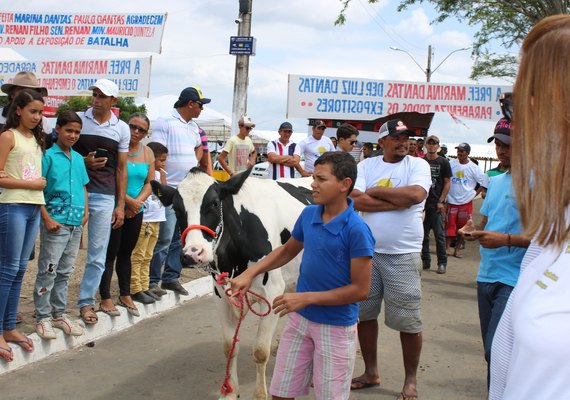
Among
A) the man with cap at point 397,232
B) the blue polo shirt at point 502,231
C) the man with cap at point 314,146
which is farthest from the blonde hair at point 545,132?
Result: the man with cap at point 314,146

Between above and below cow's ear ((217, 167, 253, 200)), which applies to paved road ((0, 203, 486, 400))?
below

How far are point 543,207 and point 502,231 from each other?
2.66m

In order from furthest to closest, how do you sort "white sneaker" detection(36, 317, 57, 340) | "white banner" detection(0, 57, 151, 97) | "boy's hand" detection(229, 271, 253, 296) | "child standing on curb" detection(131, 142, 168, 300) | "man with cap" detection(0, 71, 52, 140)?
"white banner" detection(0, 57, 151, 97), "child standing on curb" detection(131, 142, 168, 300), "man with cap" detection(0, 71, 52, 140), "white sneaker" detection(36, 317, 57, 340), "boy's hand" detection(229, 271, 253, 296)

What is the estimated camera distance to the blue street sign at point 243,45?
12.8 m

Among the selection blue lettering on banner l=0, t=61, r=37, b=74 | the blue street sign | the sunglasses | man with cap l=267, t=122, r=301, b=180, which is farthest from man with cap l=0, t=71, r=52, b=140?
blue lettering on banner l=0, t=61, r=37, b=74

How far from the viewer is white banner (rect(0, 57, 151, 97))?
11.7 meters

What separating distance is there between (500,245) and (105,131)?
3666 mm

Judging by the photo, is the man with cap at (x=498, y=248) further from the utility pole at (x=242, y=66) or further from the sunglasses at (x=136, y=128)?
the utility pole at (x=242, y=66)

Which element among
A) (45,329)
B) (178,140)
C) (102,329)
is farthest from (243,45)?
(45,329)

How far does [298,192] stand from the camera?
5754 mm

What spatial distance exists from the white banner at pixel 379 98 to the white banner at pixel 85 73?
11.7ft

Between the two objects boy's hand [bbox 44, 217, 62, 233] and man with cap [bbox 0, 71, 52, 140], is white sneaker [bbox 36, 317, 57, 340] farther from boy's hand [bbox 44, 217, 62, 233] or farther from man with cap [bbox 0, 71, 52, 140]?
man with cap [bbox 0, 71, 52, 140]

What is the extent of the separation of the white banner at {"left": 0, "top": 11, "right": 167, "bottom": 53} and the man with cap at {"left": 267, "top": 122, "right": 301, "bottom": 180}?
13.8ft

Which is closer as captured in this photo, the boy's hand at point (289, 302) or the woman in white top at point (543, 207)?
the woman in white top at point (543, 207)
